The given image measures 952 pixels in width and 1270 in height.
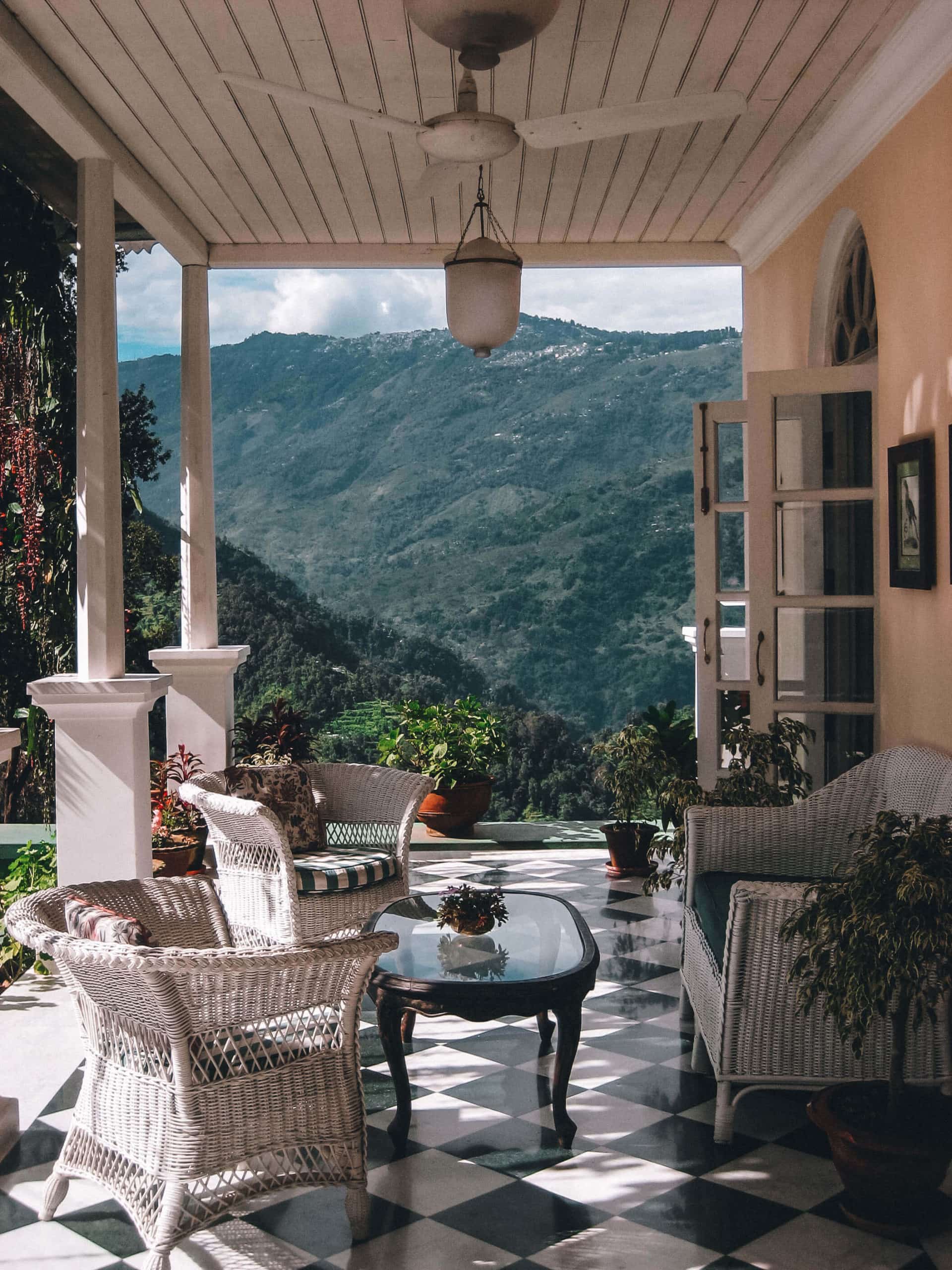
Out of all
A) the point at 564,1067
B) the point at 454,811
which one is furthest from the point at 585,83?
the point at 454,811

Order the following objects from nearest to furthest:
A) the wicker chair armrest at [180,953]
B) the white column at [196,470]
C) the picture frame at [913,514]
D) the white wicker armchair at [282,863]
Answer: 1. the wicker chair armrest at [180,953]
2. the picture frame at [913,514]
3. the white wicker armchair at [282,863]
4. the white column at [196,470]

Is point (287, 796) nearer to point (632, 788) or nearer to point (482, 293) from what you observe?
point (632, 788)

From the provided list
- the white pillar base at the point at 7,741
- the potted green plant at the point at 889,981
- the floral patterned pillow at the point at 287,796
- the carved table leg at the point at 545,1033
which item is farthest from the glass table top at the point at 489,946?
the white pillar base at the point at 7,741

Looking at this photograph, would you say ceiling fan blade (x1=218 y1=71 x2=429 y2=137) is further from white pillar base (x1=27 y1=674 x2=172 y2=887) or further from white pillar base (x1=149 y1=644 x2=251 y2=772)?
white pillar base (x1=149 y1=644 x2=251 y2=772)

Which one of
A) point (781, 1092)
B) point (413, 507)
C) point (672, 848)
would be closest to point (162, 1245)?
point (781, 1092)

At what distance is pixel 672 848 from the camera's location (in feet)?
13.1

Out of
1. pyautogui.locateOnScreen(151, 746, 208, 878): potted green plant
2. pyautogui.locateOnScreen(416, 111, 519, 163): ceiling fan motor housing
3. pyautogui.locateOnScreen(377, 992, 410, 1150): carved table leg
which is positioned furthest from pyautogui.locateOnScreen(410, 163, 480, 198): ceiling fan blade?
Result: pyautogui.locateOnScreen(151, 746, 208, 878): potted green plant

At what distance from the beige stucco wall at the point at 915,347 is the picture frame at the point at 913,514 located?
0.10 feet

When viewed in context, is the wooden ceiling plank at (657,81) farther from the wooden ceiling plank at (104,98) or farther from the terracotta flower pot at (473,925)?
the terracotta flower pot at (473,925)

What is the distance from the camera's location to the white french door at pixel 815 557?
182 inches

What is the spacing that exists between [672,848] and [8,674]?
4.03 metres

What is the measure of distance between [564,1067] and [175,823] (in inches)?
130

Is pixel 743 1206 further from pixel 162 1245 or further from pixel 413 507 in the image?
pixel 413 507

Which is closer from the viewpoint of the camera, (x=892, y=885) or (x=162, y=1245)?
(x=162, y=1245)
